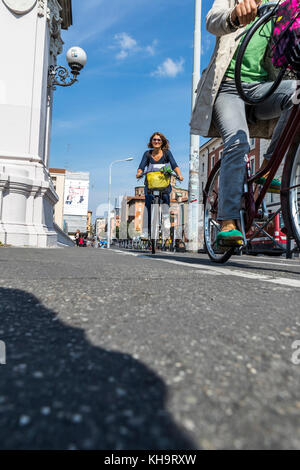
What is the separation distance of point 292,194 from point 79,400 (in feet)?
7.43

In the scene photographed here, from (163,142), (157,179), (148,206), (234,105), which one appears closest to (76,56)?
(163,142)

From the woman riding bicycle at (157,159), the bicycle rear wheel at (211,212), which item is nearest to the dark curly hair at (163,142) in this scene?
the woman riding bicycle at (157,159)

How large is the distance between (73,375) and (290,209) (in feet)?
→ 7.12

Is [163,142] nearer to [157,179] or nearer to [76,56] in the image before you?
[157,179]

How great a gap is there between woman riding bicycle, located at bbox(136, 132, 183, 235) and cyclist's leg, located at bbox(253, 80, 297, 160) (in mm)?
3904

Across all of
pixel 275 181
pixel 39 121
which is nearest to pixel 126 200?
pixel 39 121

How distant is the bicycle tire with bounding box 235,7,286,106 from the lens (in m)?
2.20

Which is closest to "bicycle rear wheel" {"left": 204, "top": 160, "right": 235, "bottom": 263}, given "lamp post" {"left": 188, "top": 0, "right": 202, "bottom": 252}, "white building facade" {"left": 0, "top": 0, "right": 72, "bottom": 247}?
"white building facade" {"left": 0, "top": 0, "right": 72, "bottom": 247}

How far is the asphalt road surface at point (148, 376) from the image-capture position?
400 millimetres

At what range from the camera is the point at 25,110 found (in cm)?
853

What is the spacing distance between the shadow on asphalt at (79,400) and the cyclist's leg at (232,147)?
6.78ft

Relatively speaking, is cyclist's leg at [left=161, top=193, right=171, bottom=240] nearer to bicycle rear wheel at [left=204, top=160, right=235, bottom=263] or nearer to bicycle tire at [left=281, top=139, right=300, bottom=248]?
bicycle rear wheel at [left=204, top=160, right=235, bottom=263]

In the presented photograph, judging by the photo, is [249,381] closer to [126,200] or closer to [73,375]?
[73,375]

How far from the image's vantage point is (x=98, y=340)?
0.72m
